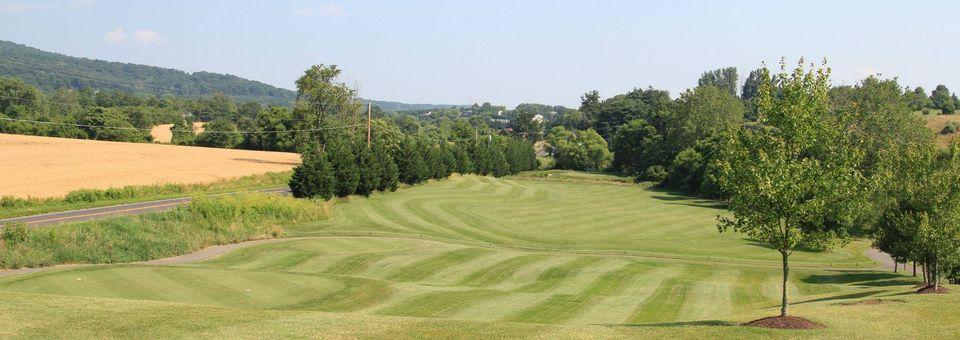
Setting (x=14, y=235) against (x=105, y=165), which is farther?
(x=105, y=165)

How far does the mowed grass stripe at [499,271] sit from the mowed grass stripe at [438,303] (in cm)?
533

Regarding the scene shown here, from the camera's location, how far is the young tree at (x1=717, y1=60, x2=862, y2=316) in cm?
2128

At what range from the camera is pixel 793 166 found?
2111 centimetres

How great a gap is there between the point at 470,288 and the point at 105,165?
65.6 metres

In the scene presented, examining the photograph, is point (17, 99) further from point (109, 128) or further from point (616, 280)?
point (616, 280)

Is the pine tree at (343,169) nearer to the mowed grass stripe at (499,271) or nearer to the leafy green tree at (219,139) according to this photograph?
the mowed grass stripe at (499,271)

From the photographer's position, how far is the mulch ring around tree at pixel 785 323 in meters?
21.1

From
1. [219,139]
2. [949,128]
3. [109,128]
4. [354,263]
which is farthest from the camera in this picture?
[219,139]

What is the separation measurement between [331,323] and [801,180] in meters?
13.7

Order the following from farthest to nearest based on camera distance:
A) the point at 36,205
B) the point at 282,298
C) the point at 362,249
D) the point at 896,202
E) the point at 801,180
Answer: the point at 36,205, the point at 362,249, the point at 896,202, the point at 282,298, the point at 801,180

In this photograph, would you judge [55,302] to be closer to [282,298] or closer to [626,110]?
[282,298]

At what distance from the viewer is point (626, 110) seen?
194875 mm

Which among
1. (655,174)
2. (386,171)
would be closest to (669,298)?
(386,171)

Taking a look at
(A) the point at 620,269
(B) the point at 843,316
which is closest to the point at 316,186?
(A) the point at 620,269
